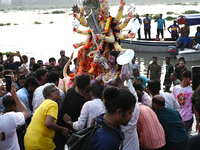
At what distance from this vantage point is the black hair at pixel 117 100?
2.50 m

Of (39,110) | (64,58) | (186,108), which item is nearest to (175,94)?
(186,108)

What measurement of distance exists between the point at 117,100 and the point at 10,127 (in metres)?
1.60

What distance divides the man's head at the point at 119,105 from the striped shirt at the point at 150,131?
4.05ft

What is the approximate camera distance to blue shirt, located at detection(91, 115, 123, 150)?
2.34m

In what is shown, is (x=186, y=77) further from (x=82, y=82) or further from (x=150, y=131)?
(x=82, y=82)

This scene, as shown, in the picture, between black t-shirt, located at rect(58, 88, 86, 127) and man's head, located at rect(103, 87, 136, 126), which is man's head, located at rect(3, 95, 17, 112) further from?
man's head, located at rect(103, 87, 136, 126)

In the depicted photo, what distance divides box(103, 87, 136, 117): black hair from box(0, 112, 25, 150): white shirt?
1.44 m

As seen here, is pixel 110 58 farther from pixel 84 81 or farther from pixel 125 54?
pixel 84 81

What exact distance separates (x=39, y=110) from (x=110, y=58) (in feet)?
7.90

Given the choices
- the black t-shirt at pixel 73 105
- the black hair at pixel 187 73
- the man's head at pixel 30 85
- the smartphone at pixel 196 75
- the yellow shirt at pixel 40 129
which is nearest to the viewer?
the yellow shirt at pixel 40 129

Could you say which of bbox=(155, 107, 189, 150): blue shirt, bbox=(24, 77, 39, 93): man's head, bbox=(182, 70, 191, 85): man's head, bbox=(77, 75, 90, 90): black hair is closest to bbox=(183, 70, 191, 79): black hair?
bbox=(182, 70, 191, 85): man's head

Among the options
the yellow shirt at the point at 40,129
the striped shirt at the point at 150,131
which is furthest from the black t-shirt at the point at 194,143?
the yellow shirt at the point at 40,129

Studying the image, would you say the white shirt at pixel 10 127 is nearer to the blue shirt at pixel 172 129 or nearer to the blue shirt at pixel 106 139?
the blue shirt at pixel 106 139

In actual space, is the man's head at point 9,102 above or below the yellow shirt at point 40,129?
above
